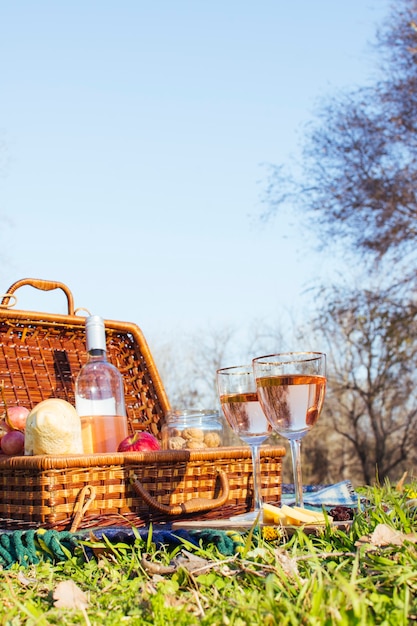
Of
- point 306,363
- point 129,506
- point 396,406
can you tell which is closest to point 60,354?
point 129,506

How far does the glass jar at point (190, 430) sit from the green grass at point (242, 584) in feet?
2.22

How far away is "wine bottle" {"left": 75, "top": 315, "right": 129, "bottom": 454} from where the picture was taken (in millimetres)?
2066

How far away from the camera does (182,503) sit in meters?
1.82

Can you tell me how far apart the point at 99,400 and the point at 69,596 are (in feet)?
3.43

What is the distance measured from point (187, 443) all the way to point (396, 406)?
7.57 m

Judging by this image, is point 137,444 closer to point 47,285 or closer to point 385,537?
point 385,537

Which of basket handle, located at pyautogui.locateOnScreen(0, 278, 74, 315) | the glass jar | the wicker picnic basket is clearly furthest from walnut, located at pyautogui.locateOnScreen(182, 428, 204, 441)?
basket handle, located at pyautogui.locateOnScreen(0, 278, 74, 315)

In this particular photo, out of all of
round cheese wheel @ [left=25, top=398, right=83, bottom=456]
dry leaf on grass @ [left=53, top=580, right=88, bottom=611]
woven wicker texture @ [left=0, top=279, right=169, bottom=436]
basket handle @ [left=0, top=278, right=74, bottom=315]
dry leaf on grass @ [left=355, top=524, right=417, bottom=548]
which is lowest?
dry leaf on grass @ [left=53, top=580, right=88, bottom=611]

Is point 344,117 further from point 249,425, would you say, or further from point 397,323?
point 249,425

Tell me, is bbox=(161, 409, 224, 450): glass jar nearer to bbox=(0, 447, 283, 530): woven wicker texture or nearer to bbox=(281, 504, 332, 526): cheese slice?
bbox=(0, 447, 283, 530): woven wicker texture

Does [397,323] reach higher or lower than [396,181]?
lower

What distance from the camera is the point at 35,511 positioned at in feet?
5.33

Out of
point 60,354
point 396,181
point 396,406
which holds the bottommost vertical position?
point 396,406

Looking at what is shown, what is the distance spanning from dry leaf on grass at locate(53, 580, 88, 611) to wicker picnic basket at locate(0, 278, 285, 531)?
1.45 ft
